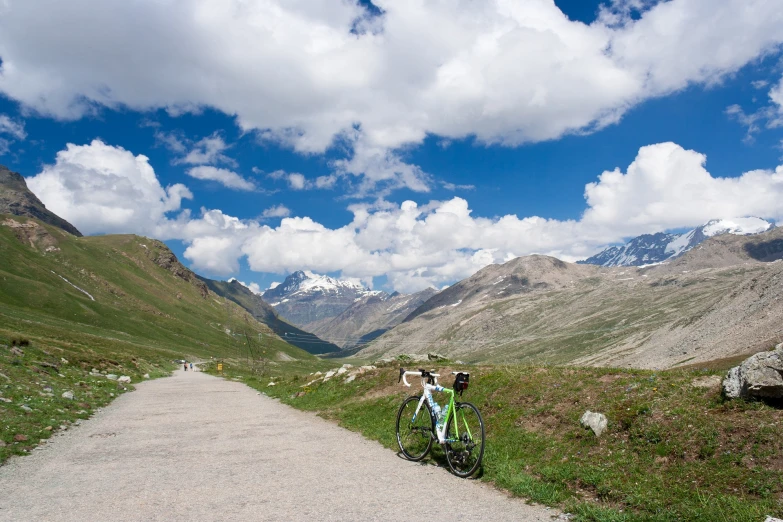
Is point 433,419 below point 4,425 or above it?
above

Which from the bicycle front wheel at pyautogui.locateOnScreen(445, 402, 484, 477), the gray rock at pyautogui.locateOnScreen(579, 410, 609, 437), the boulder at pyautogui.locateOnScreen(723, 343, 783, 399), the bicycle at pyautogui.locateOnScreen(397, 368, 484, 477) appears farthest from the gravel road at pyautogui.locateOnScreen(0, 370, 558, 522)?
the boulder at pyautogui.locateOnScreen(723, 343, 783, 399)

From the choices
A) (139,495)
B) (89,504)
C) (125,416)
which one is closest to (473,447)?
(139,495)

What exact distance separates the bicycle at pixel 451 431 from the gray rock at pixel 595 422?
278cm

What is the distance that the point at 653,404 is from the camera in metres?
11.3

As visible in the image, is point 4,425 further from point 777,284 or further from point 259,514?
point 777,284

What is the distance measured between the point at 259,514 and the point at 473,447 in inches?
223

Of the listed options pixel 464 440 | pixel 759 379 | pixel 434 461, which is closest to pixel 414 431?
pixel 434 461

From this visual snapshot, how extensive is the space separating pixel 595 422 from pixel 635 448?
1.32 metres

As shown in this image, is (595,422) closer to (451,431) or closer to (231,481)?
(451,431)

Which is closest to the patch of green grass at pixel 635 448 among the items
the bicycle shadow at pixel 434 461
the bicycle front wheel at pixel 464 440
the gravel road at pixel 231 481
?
the bicycle shadow at pixel 434 461

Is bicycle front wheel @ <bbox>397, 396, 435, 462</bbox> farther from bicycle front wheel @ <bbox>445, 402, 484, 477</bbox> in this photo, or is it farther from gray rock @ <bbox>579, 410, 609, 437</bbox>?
gray rock @ <bbox>579, 410, 609, 437</bbox>

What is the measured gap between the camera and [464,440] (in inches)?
→ 463

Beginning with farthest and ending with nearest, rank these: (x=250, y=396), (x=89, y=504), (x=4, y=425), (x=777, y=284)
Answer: (x=777, y=284), (x=250, y=396), (x=4, y=425), (x=89, y=504)

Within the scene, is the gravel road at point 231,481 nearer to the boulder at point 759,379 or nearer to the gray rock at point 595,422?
the gray rock at point 595,422
